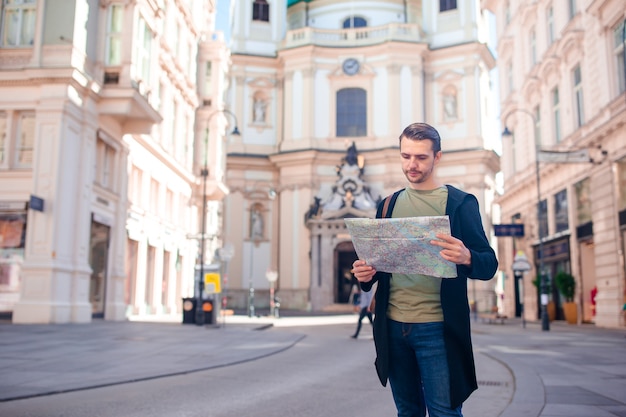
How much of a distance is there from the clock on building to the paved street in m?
35.7

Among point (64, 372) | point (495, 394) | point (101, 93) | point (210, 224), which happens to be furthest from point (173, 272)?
point (495, 394)

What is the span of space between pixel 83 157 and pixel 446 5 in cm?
3843

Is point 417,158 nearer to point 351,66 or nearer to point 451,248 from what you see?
point 451,248

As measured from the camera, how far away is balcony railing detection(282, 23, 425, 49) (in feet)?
170

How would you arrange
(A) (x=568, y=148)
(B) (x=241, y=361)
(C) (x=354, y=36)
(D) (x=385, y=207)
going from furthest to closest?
(C) (x=354, y=36) < (A) (x=568, y=148) < (B) (x=241, y=361) < (D) (x=385, y=207)

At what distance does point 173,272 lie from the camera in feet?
114

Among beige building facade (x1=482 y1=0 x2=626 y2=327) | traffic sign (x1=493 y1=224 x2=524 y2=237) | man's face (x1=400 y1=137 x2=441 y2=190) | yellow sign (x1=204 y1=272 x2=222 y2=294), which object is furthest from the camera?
traffic sign (x1=493 y1=224 x2=524 y2=237)

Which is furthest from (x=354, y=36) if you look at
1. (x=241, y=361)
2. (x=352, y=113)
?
(x=241, y=361)

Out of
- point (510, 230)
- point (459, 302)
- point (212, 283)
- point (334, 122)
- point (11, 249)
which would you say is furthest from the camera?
point (334, 122)

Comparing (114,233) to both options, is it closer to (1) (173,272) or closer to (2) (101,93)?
(2) (101,93)

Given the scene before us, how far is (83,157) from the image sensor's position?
2202cm

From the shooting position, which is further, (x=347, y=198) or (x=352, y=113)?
(x=352, y=113)

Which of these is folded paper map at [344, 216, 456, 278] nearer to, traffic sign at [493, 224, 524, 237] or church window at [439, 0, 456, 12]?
traffic sign at [493, 224, 524, 237]

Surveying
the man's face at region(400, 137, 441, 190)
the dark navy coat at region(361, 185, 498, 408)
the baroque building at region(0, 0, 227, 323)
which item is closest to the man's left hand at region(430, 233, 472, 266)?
the dark navy coat at region(361, 185, 498, 408)
